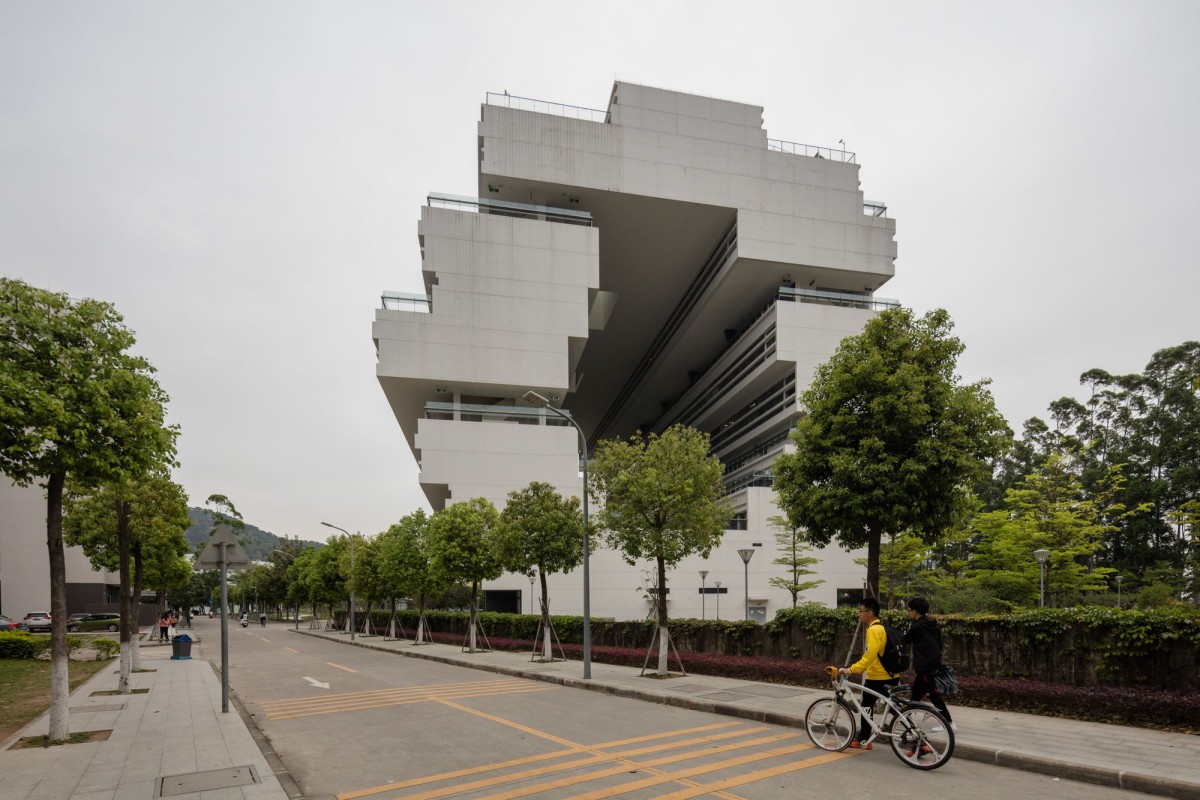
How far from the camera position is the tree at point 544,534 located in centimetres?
2523

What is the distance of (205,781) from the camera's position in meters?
8.25

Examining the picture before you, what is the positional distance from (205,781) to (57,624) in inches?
172

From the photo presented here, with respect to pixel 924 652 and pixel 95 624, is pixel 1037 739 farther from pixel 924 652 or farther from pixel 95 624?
pixel 95 624

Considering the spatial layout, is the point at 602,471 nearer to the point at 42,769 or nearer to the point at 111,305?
the point at 111,305

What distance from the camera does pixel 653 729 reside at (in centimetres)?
A: 1146

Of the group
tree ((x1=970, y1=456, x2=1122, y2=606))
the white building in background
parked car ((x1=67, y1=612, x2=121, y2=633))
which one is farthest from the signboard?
parked car ((x1=67, y1=612, x2=121, y2=633))

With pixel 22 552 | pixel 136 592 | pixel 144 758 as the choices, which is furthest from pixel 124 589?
pixel 22 552

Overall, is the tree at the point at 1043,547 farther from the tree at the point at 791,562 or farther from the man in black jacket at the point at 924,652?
the man in black jacket at the point at 924,652

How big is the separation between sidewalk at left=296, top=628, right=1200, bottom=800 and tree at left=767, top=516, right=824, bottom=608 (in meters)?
27.2

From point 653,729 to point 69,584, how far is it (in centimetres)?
7013

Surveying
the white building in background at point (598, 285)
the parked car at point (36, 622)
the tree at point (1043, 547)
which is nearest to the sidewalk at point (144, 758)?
the white building in background at point (598, 285)

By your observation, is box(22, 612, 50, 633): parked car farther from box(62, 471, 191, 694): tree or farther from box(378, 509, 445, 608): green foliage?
box(62, 471, 191, 694): tree

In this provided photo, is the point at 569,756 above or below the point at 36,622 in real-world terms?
above

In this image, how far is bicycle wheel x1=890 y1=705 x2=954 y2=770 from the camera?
27.4 feet
